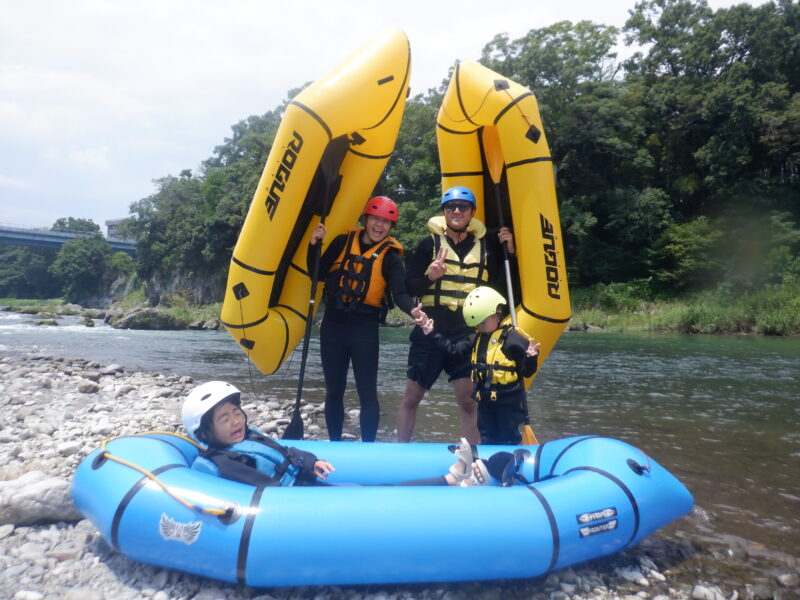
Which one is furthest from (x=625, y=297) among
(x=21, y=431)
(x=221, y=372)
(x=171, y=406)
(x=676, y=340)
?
(x=21, y=431)

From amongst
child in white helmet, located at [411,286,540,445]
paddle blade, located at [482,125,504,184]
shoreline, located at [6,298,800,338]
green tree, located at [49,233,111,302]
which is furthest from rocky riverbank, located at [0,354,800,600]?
green tree, located at [49,233,111,302]

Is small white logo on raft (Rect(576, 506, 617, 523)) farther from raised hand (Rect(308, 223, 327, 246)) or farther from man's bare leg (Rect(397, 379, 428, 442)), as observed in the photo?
raised hand (Rect(308, 223, 327, 246))

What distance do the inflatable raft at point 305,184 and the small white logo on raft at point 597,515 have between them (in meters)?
2.38

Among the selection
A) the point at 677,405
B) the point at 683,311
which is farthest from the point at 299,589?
the point at 683,311

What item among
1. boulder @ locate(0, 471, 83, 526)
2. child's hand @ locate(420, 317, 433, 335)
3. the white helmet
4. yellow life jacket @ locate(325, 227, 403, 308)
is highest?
yellow life jacket @ locate(325, 227, 403, 308)

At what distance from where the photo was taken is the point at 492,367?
9.39ft

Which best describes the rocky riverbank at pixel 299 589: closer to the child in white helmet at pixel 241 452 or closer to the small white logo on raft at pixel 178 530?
the small white logo on raft at pixel 178 530

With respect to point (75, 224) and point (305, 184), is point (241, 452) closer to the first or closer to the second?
point (305, 184)

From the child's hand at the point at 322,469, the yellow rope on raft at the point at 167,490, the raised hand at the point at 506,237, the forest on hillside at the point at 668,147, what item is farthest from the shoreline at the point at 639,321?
the yellow rope on raft at the point at 167,490

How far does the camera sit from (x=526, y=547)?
1.88m

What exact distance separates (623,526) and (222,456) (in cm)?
161

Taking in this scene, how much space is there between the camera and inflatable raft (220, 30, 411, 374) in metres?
3.51

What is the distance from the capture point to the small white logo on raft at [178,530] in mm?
1844

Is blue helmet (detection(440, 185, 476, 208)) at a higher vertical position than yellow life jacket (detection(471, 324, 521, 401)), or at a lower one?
higher
